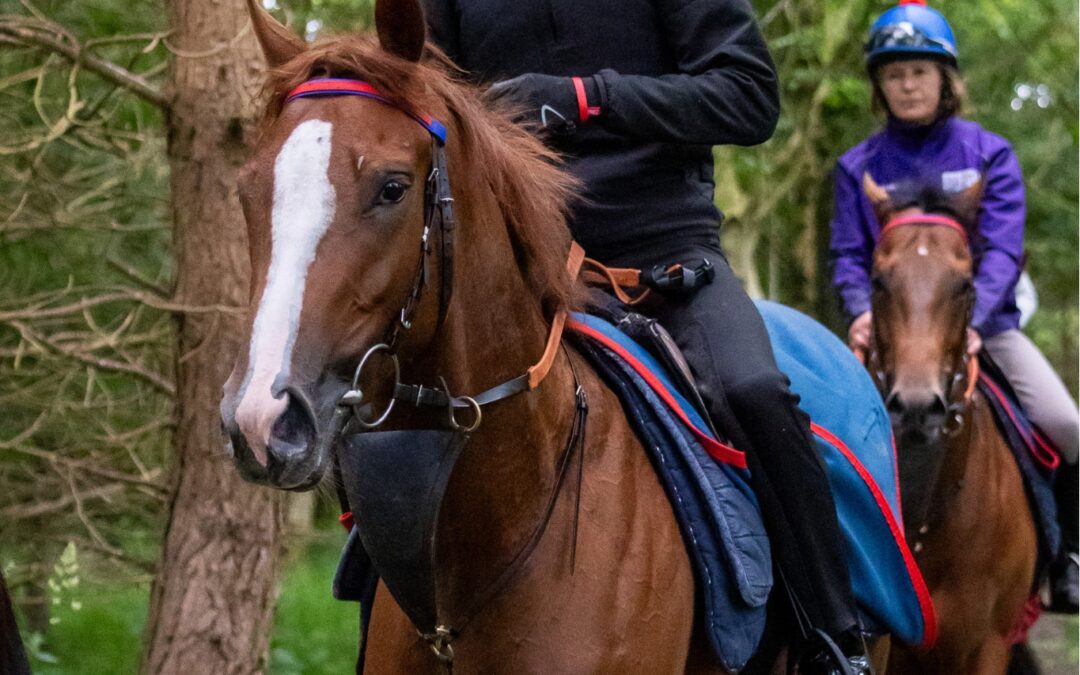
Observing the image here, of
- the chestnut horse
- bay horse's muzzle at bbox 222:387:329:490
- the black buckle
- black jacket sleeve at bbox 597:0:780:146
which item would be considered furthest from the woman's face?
bay horse's muzzle at bbox 222:387:329:490

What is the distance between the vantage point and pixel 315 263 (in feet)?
8.71

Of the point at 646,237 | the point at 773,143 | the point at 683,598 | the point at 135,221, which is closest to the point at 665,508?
the point at 683,598

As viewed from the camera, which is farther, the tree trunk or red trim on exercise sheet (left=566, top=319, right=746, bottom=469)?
the tree trunk

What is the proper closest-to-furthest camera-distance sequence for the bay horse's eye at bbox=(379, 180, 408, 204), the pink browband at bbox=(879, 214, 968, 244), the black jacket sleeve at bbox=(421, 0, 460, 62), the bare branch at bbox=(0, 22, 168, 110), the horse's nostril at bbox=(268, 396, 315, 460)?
the horse's nostril at bbox=(268, 396, 315, 460) → the bay horse's eye at bbox=(379, 180, 408, 204) → the black jacket sleeve at bbox=(421, 0, 460, 62) → the bare branch at bbox=(0, 22, 168, 110) → the pink browband at bbox=(879, 214, 968, 244)

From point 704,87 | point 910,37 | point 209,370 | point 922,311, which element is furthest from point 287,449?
point 910,37

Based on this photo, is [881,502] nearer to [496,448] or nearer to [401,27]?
[496,448]

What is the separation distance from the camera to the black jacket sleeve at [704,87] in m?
3.75

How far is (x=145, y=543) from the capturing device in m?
8.32

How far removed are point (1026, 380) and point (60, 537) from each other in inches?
164

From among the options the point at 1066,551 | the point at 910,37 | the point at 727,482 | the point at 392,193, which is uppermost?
the point at 910,37

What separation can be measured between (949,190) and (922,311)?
794mm

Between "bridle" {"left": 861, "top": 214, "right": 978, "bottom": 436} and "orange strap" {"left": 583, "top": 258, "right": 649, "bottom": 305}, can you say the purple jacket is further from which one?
"orange strap" {"left": 583, "top": 258, "right": 649, "bottom": 305}

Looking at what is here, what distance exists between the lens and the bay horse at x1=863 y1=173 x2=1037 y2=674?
5.71 meters

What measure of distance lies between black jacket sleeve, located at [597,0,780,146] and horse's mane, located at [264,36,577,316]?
35 centimetres
